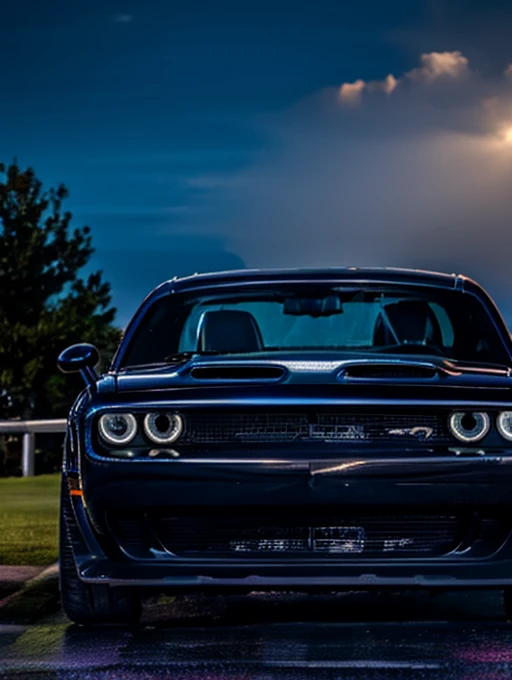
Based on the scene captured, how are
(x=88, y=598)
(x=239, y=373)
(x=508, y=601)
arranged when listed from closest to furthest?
(x=239, y=373) → (x=88, y=598) → (x=508, y=601)

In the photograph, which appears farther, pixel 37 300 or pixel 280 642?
pixel 37 300

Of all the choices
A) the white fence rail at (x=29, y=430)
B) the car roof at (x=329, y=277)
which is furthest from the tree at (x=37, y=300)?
the car roof at (x=329, y=277)

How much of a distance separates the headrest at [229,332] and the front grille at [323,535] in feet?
5.06

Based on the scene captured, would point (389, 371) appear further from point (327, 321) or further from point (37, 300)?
point (37, 300)

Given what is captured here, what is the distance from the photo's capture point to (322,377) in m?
6.52

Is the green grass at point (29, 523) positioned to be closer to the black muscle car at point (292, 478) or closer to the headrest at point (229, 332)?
the headrest at point (229, 332)

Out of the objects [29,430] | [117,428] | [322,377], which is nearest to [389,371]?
[322,377]

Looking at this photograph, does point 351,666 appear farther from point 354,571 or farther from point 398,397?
point 398,397

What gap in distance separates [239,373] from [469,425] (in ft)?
3.22

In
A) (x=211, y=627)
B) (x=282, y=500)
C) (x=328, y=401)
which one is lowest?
(x=211, y=627)

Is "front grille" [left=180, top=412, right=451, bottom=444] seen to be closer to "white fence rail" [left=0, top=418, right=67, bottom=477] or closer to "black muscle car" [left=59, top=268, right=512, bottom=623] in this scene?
"black muscle car" [left=59, top=268, right=512, bottom=623]

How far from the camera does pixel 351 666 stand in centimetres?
600

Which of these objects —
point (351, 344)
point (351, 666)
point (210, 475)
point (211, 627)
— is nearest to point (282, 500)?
point (210, 475)

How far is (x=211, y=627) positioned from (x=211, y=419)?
129 cm
